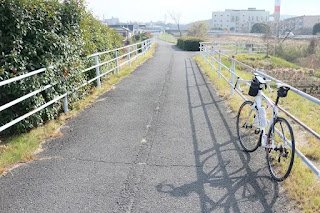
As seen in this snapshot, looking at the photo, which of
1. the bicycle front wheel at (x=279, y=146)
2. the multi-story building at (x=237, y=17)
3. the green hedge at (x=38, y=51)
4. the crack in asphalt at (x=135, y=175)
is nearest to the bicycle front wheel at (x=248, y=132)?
the bicycle front wheel at (x=279, y=146)

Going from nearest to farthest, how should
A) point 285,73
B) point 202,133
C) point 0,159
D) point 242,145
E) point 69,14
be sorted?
point 0,159 < point 242,145 < point 202,133 < point 69,14 < point 285,73

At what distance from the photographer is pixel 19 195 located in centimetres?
322

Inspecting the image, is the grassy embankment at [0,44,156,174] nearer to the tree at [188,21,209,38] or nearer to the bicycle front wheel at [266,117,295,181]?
the bicycle front wheel at [266,117,295,181]

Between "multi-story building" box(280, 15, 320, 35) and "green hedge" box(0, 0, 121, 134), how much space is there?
4105cm

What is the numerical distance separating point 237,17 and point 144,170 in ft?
482

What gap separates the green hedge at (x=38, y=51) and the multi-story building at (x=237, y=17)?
135 meters

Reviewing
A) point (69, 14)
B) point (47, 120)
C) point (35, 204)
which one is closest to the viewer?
point (35, 204)

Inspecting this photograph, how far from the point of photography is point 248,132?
5023mm

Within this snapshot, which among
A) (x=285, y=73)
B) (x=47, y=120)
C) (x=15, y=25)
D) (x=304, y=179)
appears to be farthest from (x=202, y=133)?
(x=285, y=73)

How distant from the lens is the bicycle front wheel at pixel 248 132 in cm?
448

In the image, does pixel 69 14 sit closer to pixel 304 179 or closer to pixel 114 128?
pixel 114 128

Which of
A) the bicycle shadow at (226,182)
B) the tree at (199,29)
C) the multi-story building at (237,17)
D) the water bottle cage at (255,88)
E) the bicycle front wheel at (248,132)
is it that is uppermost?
the multi-story building at (237,17)

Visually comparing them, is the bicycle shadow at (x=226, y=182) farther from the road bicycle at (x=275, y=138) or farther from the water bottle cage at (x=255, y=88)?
the water bottle cage at (x=255, y=88)

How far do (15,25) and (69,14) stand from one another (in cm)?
170
